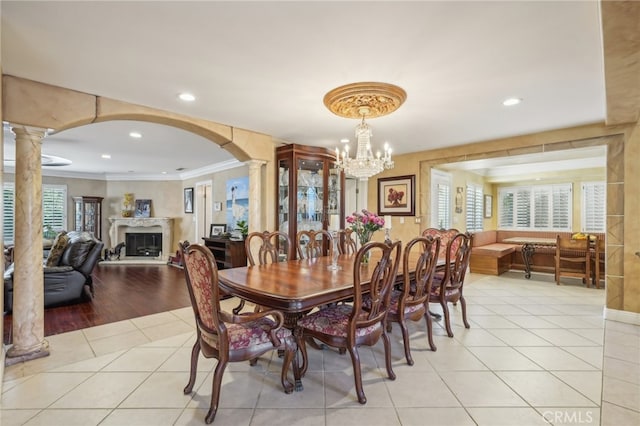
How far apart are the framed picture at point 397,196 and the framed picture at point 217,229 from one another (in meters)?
3.42

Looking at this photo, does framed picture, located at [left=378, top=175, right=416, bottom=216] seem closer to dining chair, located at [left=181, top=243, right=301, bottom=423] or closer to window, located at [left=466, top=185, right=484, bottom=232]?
window, located at [left=466, top=185, right=484, bottom=232]

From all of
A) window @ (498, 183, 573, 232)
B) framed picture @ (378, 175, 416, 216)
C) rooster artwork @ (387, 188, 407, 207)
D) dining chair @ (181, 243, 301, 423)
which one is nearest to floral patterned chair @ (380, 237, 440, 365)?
dining chair @ (181, 243, 301, 423)

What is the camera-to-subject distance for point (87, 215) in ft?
26.1

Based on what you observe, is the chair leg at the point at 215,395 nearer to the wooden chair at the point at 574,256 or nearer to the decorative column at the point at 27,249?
the decorative column at the point at 27,249

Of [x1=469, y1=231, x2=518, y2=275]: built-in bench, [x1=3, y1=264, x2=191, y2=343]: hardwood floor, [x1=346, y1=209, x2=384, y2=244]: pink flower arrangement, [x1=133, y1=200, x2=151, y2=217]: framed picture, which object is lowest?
[x1=3, y1=264, x2=191, y2=343]: hardwood floor

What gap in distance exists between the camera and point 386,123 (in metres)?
3.66

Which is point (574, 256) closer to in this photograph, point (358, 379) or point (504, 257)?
point (504, 257)

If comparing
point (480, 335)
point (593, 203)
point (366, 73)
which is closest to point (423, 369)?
point (480, 335)

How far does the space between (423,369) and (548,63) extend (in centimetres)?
242

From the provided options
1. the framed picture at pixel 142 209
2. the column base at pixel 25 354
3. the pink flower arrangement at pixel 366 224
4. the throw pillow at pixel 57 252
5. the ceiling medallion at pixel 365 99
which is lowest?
the column base at pixel 25 354

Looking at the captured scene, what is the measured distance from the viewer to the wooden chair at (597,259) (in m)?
4.81

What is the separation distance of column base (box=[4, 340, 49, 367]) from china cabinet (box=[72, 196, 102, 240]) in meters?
6.41

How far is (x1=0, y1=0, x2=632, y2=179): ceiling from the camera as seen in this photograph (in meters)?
1.64

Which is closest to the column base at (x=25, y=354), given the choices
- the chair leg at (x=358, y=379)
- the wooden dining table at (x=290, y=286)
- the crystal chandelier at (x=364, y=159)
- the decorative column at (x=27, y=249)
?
the decorative column at (x=27, y=249)
